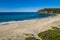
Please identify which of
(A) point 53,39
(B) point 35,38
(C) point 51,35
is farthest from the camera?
(B) point 35,38

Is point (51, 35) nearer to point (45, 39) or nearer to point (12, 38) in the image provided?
point (45, 39)

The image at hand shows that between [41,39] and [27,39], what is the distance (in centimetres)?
121

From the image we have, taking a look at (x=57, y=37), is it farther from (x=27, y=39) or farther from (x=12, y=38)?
(x=12, y=38)

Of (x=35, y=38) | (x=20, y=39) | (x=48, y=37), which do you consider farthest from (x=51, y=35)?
(x=20, y=39)

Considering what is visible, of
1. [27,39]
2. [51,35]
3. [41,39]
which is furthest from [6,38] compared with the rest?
[51,35]

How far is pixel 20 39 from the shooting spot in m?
13.9

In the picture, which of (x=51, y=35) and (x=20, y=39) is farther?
(x=20, y=39)

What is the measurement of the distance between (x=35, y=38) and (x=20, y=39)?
129cm

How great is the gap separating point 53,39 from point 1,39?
186 inches

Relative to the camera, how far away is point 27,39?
13.9 meters

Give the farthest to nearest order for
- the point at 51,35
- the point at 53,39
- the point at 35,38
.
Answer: the point at 35,38
the point at 51,35
the point at 53,39

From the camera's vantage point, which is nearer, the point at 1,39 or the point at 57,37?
the point at 57,37

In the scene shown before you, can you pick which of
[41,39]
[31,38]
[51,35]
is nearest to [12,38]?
[31,38]

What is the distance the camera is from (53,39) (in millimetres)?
12172
